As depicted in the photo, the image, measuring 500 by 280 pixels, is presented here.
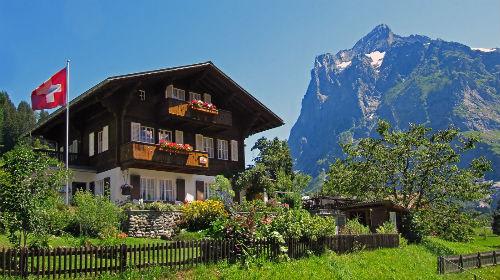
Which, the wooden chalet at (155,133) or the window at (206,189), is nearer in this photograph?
the wooden chalet at (155,133)

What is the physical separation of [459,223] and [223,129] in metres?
20.4

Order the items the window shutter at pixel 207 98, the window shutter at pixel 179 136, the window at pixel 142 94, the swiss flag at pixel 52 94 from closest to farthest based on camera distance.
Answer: the swiss flag at pixel 52 94
the window at pixel 142 94
the window shutter at pixel 179 136
the window shutter at pixel 207 98

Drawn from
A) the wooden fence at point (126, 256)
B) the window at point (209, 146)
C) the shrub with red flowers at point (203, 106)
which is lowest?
the wooden fence at point (126, 256)

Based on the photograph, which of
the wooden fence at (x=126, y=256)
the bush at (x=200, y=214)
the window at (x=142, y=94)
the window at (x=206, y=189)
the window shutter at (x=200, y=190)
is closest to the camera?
the wooden fence at (x=126, y=256)

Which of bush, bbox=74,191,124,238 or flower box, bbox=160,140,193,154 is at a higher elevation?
flower box, bbox=160,140,193,154

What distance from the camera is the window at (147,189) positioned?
111ft

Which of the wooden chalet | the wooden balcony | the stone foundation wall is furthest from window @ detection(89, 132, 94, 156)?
the stone foundation wall

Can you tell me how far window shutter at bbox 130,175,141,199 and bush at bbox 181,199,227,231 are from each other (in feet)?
16.3

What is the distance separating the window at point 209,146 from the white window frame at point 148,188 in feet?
17.7

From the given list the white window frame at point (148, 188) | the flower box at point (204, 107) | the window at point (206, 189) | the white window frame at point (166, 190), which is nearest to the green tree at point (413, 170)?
the window at point (206, 189)

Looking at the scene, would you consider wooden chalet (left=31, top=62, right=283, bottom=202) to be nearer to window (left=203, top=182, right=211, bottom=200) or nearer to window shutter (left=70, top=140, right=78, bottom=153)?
window shutter (left=70, top=140, right=78, bottom=153)

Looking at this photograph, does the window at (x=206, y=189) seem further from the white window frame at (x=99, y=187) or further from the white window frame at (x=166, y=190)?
the white window frame at (x=99, y=187)

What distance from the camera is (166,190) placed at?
115 feet

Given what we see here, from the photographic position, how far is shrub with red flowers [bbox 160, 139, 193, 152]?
33.6 meters
